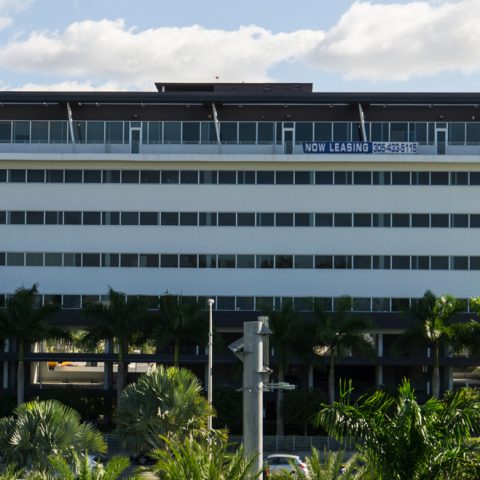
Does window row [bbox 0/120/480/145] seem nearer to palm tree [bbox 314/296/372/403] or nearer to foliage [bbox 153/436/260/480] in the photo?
palm tree [bbox 314/296/372/403]

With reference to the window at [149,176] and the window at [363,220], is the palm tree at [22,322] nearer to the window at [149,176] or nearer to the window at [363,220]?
the window at [149,176]

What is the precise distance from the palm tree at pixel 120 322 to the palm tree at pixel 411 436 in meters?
47.9

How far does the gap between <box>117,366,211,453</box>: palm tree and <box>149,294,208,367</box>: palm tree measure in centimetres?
2890

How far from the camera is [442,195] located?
78.4 metres

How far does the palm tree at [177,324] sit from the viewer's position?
6906 cm

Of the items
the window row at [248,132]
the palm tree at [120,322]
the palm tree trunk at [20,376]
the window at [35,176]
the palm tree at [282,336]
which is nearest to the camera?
the palm tree at [282,336]

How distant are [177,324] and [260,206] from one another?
13347 mm

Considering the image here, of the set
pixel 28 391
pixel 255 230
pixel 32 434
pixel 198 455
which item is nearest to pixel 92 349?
pixel 28 391

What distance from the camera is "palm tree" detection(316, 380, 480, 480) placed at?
68.9ft

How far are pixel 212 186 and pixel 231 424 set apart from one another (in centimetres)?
1832

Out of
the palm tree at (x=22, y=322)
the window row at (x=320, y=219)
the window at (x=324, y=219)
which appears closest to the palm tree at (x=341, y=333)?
the window at (x=324, y=219)

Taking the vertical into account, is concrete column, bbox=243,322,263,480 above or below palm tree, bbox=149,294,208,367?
below

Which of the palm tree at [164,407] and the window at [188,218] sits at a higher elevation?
the window at [188,218]

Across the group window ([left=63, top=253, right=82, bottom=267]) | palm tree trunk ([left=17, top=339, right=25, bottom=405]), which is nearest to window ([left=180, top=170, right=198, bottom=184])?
window ([left=63, top=253, right=82, bottom=267])
